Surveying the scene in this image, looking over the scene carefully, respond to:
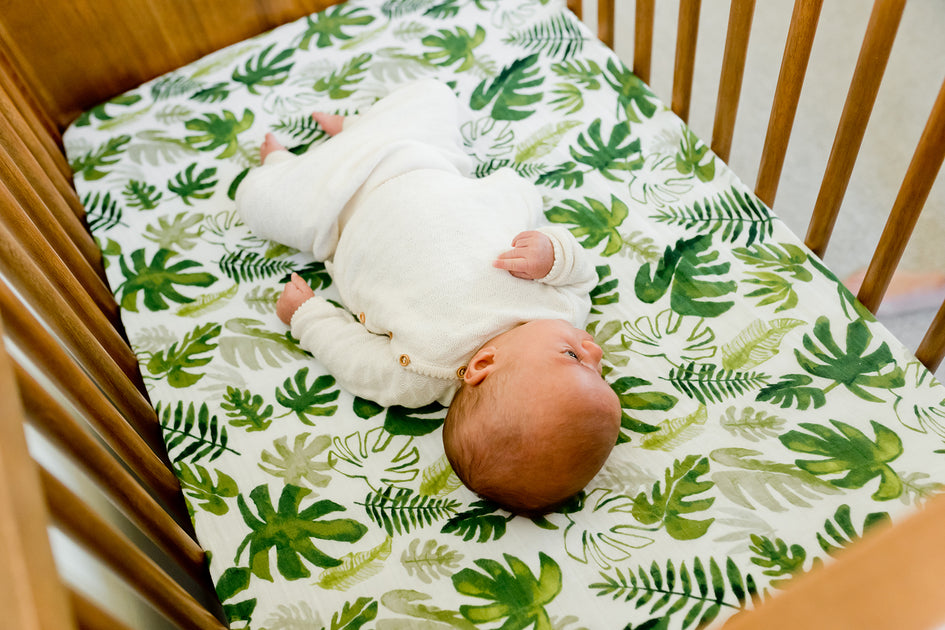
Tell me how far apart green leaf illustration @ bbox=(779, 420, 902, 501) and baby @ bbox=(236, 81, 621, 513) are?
23 centimetres

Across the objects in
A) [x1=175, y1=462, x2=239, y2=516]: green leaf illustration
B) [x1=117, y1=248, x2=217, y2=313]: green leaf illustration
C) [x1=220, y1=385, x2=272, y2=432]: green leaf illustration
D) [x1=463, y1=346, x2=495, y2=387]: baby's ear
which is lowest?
[x1=175, y1=462, x2=239, y2=516]: green leaf illustration

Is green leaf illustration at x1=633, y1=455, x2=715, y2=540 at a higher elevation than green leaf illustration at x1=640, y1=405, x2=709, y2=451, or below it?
below

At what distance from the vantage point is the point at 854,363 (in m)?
0.86

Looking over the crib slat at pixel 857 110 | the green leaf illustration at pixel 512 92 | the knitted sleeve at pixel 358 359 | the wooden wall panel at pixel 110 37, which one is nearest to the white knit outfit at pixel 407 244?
the knitted sleeve at pixel 358 359

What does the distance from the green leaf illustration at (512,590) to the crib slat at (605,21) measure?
946 mm

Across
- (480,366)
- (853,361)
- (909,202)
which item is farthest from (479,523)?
(909,202)

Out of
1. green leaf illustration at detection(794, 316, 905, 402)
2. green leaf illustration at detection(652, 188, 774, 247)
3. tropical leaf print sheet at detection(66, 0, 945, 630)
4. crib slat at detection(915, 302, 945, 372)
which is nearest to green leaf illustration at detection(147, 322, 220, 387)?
tropical leaf print sheet at detection(66, 0, 945, 630)

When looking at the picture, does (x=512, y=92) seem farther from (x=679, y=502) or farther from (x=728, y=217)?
(x=679, y=502)

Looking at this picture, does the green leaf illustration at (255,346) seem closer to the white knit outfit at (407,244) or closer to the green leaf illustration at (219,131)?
the white knit outfit at (407,244)

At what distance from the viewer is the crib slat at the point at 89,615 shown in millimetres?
417

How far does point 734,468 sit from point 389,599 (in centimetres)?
43

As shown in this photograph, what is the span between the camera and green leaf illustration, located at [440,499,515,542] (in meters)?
0.81

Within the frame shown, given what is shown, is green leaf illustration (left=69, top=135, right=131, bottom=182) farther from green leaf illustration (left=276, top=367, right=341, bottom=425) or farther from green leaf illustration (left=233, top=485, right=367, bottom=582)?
green leaf illustration (left=233, top=485, right=367, bottom=582)

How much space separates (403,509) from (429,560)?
7 centimetres
